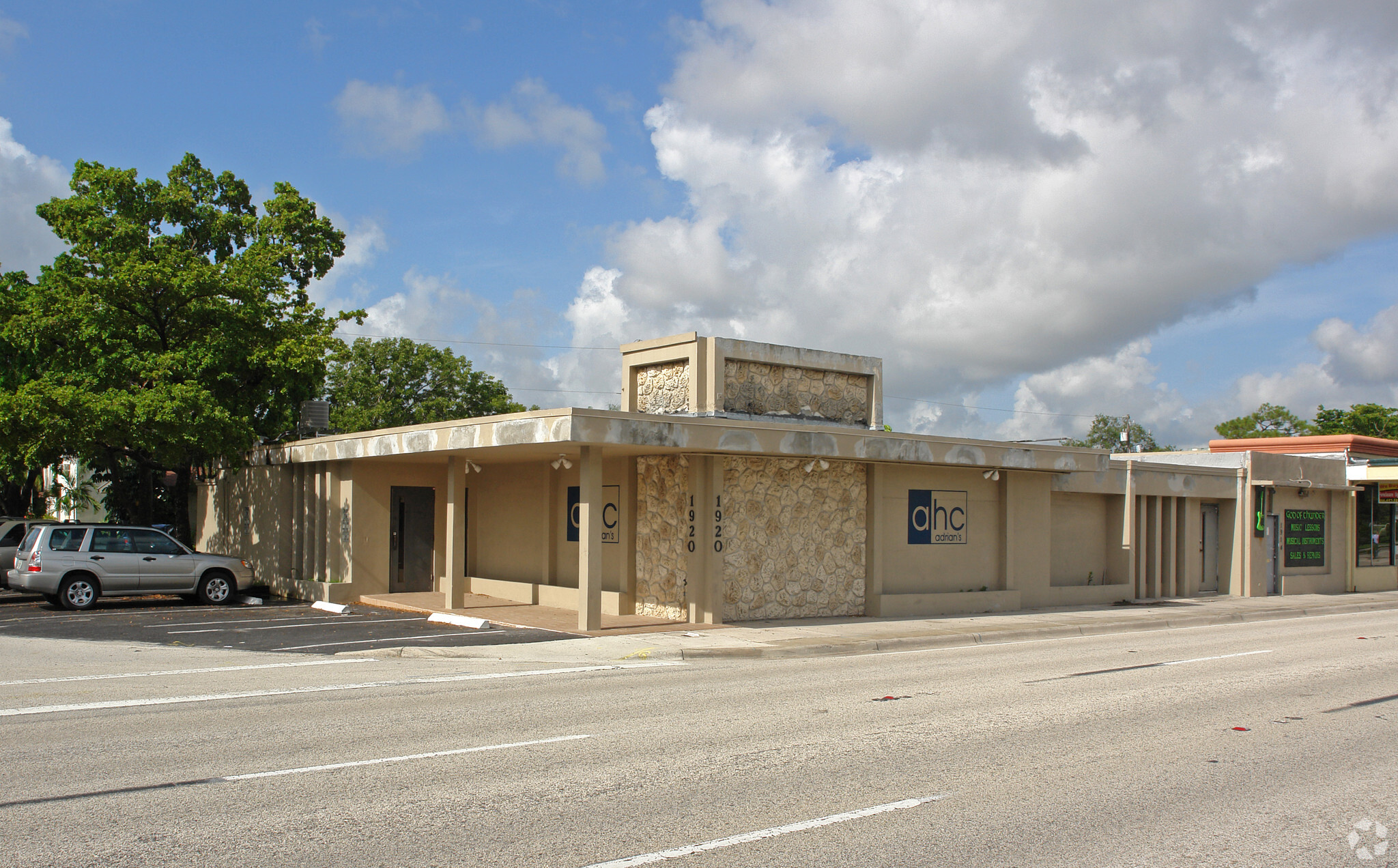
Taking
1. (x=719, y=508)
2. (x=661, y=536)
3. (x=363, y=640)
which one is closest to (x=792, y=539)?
(x=719, y=508)

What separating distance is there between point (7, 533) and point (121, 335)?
532 cm

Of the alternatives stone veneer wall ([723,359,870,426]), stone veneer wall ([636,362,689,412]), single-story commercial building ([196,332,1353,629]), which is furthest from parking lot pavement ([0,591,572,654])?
stone veneer wall ([723,359,870,426])

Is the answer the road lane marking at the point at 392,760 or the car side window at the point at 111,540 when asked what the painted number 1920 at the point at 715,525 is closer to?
the road lane marking at the point at 392,760

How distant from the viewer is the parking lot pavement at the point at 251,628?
15.2 meters

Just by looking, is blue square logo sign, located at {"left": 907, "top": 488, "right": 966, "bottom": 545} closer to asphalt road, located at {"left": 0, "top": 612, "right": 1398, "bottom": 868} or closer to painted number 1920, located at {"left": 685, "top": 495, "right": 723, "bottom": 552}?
painted number 1920, located at {"left": 685, "top": 495, "right": 723, "bottom": 552}

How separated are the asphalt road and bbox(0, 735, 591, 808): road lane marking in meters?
0.03

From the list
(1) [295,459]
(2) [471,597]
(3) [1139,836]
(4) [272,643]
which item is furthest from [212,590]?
(3) [1139,836]

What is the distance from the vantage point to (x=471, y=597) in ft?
73.9

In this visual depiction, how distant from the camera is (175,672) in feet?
39.5

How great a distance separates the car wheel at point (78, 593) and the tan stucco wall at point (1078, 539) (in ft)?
66.0

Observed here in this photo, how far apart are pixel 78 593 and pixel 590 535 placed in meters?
10.3

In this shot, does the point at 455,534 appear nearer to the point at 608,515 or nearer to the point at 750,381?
the point at 608,515

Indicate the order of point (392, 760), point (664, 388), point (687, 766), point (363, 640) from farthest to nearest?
1. point (664, 388)
2. point (363, 640)
3. point (392, 760)
4. point (687, 766)

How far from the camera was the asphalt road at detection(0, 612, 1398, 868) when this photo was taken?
18.6 ft
